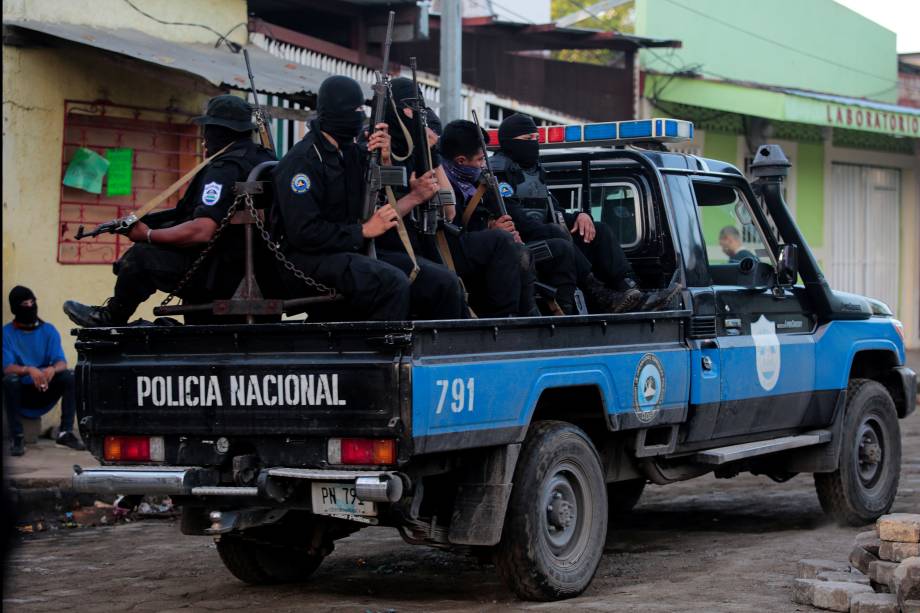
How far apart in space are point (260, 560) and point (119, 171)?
6029 millimetres

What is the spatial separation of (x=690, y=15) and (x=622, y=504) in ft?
42.6

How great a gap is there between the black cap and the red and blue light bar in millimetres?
2068

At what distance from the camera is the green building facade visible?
18.6 meters

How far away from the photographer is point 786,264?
7.56m

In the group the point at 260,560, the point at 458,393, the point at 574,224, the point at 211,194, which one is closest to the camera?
the point at 458,393

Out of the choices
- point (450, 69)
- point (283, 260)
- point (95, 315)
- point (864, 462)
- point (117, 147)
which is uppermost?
point (450, 69)

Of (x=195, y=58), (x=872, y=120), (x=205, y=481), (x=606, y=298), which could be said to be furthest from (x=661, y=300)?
(x=872, y=120)

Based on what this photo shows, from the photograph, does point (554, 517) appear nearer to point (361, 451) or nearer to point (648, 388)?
point (648, 388)

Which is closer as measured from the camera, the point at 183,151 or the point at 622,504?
the point at 622,504

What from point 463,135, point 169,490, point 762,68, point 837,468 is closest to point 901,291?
point 762,68

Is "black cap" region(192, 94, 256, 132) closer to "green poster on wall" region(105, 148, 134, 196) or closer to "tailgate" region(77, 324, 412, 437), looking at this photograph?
"tailgate" region(77, 324, 412, 437)

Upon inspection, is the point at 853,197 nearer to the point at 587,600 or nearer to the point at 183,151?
the point at 183,151

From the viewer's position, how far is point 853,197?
22.6 metres

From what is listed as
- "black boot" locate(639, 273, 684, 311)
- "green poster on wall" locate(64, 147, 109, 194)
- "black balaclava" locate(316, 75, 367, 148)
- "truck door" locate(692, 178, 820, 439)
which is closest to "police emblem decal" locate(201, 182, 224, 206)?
"black balaclava" locate(316, 75, 367, 148)
